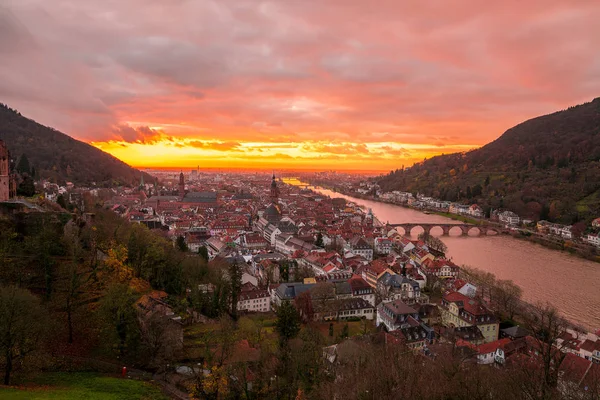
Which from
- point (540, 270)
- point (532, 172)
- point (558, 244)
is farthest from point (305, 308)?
point (532, 172)

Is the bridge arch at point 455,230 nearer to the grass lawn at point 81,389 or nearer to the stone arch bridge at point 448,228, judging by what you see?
the stone arch bridge at point 448,228

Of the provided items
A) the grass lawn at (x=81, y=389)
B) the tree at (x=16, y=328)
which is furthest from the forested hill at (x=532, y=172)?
the tree at (x=16, y=328)

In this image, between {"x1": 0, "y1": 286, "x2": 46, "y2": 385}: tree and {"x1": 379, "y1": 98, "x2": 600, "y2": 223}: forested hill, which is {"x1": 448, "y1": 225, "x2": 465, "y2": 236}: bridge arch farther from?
{"x1": 0, "y1": 286, "x2": 46, "y2": 385}: tree

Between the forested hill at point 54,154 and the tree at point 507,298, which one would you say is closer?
the tree at point 507,298

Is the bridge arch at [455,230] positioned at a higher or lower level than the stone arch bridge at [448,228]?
lower

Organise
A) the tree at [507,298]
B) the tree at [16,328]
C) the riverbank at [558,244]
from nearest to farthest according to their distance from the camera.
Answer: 1. the tree at [16,328]
2. the tree at [507,298]
3. the riverbank at [558,244]

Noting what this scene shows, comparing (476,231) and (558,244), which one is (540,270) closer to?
(558,244)

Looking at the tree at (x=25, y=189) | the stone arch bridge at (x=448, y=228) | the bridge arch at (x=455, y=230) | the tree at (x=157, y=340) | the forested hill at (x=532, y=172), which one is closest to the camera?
the tree at (x=157, y=340)

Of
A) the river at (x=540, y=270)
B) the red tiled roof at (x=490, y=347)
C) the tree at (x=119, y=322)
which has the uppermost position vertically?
the tree at (x=119, y=322)
